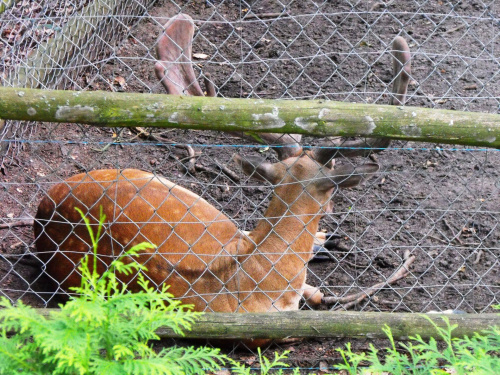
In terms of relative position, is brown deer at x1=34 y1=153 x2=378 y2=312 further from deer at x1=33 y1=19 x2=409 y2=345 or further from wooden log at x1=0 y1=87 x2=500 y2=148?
wooden log at x1=0 y1=87 x2=500 y2=148

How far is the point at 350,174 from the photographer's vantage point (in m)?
3.34

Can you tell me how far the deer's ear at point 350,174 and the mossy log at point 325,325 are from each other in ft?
2.36

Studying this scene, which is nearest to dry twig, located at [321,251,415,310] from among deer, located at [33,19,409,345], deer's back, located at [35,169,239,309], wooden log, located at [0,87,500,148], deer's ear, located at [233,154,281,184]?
deer, located at [33,19,409,345]

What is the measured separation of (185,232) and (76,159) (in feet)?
5.47

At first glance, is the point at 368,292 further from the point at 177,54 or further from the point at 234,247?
the point at 177,54

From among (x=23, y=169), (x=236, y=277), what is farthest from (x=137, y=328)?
(x=23, y=169)

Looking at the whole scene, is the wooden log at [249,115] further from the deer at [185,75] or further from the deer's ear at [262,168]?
the deer's ear at [262,168]

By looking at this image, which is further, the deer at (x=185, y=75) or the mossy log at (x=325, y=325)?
the deer at (x=185, y=75)

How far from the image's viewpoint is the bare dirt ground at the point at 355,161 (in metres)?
3.91

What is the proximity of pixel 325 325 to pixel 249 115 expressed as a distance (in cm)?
108

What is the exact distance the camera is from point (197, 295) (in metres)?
3.36

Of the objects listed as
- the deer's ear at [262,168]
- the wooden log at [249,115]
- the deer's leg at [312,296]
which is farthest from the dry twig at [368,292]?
the wooden log at [249,115]

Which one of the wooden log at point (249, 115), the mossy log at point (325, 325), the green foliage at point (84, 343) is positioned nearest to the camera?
the green foliage at point (84, 343)

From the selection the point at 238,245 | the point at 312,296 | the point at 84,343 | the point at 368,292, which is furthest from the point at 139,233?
the point at 84,343
